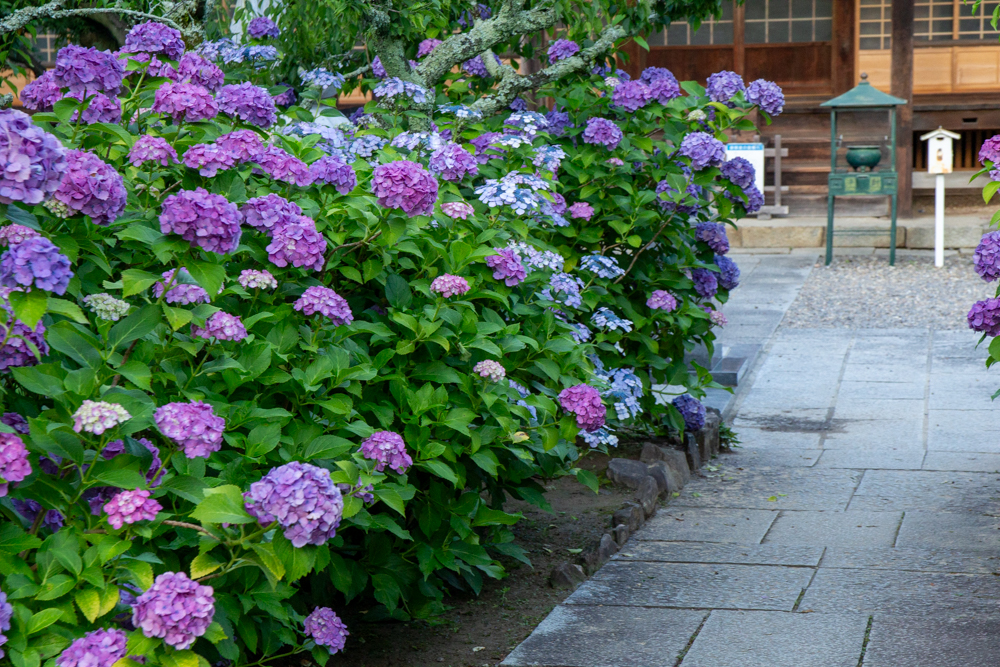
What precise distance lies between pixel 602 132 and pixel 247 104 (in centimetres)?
184

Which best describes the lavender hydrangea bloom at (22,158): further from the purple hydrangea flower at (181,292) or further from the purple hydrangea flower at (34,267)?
the purple hydrangea flower at (181,292)

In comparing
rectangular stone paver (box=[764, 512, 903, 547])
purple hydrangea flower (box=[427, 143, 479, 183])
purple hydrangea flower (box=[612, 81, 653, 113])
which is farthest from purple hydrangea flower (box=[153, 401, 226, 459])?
purple hydrangea flower (box=[612, 81, 653, 113])

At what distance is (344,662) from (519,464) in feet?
2.57

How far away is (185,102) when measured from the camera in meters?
2.72

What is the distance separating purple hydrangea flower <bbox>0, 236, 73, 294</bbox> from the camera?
1.88 metres

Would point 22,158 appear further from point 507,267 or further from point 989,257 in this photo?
point 989,257

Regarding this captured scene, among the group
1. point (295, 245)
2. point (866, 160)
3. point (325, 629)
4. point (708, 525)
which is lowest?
point (708, 525)

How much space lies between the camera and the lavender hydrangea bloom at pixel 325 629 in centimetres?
273

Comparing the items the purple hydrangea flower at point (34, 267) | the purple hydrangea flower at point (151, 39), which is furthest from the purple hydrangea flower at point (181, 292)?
the purple hydrangea flower at point (151, 39)

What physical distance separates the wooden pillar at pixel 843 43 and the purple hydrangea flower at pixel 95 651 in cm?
1363

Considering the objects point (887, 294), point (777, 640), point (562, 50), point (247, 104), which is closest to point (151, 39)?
point (247, 104)

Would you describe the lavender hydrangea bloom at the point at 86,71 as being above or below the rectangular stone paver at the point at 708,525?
above

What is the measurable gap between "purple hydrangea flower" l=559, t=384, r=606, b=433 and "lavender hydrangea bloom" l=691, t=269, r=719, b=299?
1823mm

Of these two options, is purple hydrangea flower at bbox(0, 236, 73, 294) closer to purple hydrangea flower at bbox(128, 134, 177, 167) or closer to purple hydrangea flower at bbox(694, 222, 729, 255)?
purple hydrangea flower at bbox(128, 134, 177, 167)
